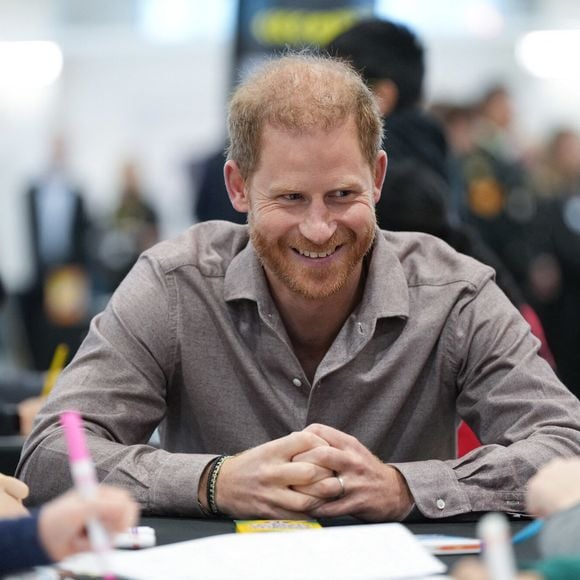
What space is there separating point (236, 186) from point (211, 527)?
72cm

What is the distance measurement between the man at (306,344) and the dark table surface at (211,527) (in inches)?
1.4

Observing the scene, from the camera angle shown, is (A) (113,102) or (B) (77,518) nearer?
(B) (77,518)

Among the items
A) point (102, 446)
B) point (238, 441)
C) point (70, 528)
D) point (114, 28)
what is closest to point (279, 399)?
point (238, 441)

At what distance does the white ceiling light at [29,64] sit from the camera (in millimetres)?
12641

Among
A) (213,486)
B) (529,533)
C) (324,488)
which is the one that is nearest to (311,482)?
(324,488)

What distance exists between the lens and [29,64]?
1276 cm

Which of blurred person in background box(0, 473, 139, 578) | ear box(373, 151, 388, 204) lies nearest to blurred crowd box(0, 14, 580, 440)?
ear box(373, 151, 388, 204)

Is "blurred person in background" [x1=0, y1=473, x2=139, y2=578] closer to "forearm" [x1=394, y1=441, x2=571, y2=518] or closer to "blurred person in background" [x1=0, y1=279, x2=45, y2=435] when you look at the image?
"forearm" [x1=394, y1=441, x2=571, y2=518]

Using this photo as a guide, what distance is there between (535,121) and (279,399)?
1173cm

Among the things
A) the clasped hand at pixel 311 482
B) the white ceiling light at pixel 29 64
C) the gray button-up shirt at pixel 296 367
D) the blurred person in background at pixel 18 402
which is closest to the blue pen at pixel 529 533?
the clasped hand at pixel 311 482

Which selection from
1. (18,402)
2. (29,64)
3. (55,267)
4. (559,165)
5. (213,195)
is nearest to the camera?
(18,402)

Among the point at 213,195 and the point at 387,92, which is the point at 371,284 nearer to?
the point at 387,92

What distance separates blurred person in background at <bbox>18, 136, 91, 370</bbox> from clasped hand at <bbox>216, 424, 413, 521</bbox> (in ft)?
23.0

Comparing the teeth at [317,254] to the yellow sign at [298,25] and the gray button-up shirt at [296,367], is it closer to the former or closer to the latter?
the gray button-up shirt at [296,367]
